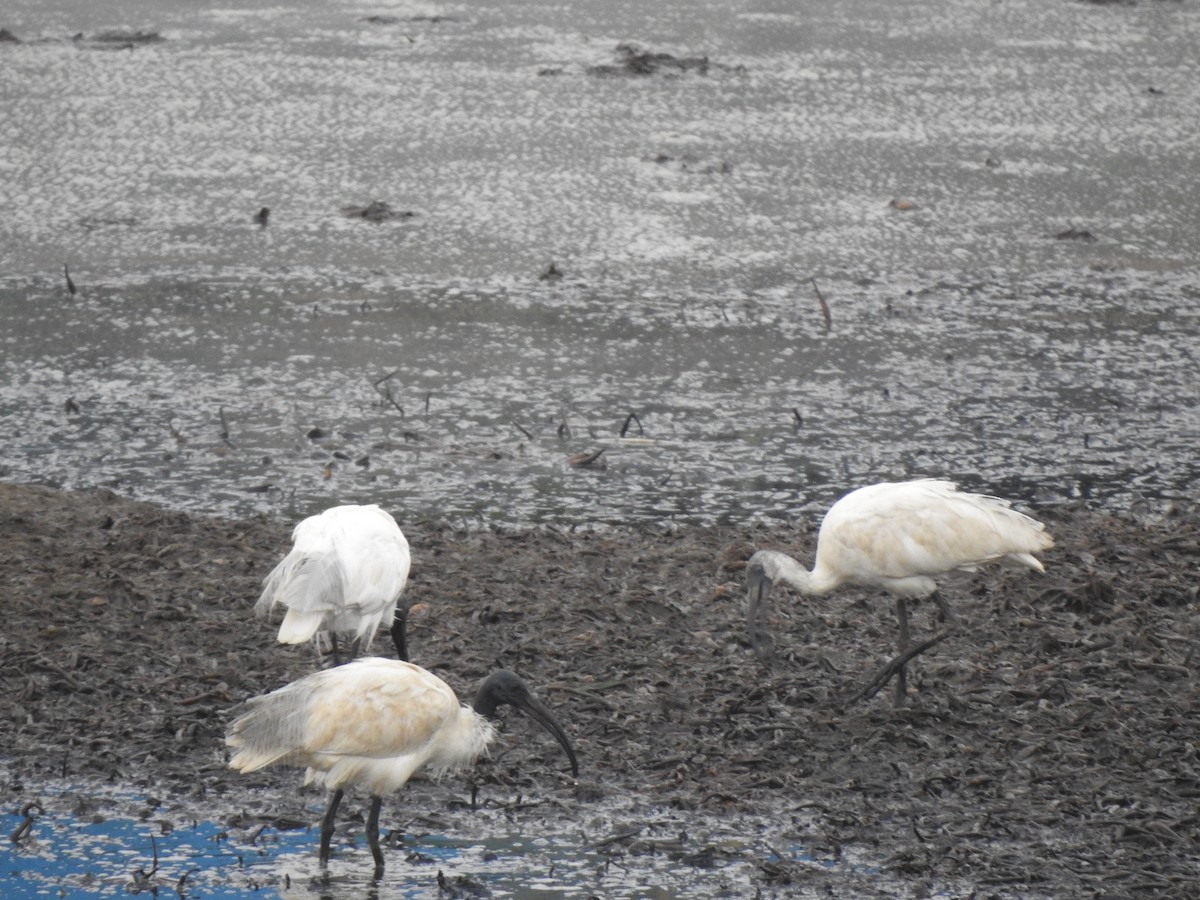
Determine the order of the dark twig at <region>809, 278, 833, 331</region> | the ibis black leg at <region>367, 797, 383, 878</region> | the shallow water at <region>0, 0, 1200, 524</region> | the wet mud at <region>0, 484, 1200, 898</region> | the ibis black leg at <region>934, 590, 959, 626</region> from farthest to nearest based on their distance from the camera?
the dark twig at <region>809, 278, 833, 331</region> → the shallow water at <region>0, 0, 1200, 524</region> → the ibis black leg at <region>934, 590, 959, 626</region> → the wet mud at <region>0, 484, 1200, 898</region> → the ibis black leg at <region>367, 797, 383, 878</region>

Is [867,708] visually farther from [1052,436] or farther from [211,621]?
[1052,436]

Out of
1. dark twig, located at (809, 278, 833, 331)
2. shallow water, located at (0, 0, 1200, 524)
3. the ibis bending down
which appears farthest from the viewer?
dark twig, located at (809, 278, 833, 331)

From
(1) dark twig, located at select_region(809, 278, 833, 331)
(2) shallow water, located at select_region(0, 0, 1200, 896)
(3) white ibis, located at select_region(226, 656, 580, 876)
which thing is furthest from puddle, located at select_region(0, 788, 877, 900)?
(1) dark twig, located at select_region(809, 278, 833, 331)

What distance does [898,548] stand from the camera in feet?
20.9

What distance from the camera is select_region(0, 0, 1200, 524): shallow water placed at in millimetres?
8812

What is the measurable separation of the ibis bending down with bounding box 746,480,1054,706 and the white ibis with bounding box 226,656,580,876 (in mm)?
1487

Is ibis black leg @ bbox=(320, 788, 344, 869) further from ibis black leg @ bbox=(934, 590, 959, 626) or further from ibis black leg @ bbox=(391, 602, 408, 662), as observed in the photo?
ibis black leg @ bbox=(934, 590, 959, 626)

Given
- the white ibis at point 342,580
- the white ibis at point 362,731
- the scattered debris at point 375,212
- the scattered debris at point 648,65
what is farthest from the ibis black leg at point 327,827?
the scattered debris at point 648,65

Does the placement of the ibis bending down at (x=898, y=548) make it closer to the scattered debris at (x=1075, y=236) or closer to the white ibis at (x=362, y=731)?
the white ibis at (x=362, y=731)

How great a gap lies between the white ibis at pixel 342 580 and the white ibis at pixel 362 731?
54 cm

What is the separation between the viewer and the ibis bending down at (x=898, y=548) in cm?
637

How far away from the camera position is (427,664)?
21.6 feet

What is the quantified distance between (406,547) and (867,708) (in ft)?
6.19

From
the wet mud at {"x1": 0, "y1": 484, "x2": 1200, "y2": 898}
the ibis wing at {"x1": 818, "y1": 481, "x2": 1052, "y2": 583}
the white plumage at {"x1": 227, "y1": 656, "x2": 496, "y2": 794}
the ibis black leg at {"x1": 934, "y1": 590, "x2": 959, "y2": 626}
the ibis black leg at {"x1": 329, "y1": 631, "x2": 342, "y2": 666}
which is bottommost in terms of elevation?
the wet mud at {"x1": 0, "y1": 484, "x2": 1200, "y2": 898}
